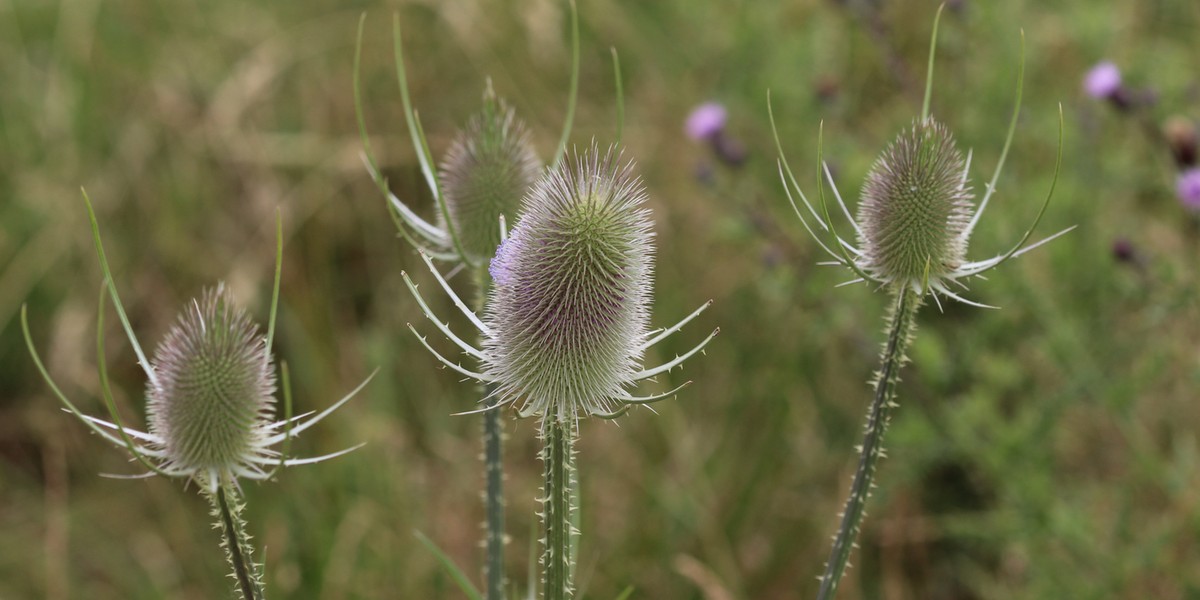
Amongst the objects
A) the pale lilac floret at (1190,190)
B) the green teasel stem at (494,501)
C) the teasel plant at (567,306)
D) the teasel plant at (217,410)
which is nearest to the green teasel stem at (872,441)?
the teasel plant at (567,306)

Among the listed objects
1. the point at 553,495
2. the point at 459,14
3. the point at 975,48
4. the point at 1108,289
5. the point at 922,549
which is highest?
the point at 459,14

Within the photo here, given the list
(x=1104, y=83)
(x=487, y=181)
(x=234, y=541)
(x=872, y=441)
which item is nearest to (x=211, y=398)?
(x=234, y=541)

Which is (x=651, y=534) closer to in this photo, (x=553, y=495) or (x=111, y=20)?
(x=553, y=495)

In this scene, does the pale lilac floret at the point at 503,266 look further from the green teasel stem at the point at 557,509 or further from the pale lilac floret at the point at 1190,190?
the pale lilac floret at the point at 1190,190

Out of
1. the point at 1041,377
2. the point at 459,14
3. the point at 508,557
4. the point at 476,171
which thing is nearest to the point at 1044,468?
the point at 1041,377

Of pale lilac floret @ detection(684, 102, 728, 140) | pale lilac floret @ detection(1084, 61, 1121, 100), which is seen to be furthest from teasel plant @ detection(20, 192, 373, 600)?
pale lilac floret @ detection(1084, 61, 1121, 100)

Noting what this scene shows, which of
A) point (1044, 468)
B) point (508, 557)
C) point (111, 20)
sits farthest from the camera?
point (111, 20)
